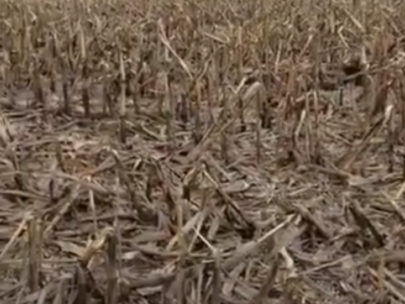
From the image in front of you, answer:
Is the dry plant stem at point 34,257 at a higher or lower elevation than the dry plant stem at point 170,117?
higher

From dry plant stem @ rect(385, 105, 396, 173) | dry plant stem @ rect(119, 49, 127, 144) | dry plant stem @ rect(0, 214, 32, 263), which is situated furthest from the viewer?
dry plant stem @ rect(119, 49, 127, 144)

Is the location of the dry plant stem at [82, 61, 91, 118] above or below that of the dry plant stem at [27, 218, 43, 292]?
below

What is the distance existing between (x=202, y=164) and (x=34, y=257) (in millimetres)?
391

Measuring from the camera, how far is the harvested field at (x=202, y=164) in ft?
3.45

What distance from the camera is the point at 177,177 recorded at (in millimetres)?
1330

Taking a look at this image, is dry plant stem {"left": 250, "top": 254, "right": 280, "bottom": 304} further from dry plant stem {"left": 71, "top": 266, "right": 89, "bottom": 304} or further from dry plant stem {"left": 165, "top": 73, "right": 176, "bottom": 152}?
dry plant stem {"left": 165, "top": 73, "right": 176, "bottom": 152}

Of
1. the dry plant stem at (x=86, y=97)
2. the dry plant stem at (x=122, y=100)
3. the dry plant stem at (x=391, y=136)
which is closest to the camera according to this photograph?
the dry plant stem at (x=391, y=136)

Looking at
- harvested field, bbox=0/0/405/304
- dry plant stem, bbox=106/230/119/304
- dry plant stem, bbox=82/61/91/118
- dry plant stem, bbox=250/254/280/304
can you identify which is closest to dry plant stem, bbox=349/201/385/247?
harvested field, bbox=0/0/405/304

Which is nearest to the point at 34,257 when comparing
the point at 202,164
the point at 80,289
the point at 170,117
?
the point at 80,289

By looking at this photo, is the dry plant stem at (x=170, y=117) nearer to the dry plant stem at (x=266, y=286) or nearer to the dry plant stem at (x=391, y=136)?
the dry plant stem at (x=391, y=136)

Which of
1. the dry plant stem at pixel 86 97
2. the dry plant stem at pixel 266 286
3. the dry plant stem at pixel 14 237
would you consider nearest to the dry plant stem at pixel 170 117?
the dry plant stem at pixel 86 97

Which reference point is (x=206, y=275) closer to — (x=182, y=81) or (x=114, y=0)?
A: (x=182, y=81)

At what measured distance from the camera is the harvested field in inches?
41.4

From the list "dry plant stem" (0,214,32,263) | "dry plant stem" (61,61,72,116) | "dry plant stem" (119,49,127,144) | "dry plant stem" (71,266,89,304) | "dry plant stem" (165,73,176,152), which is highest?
"dry plant stem" (71,266,89,304)
